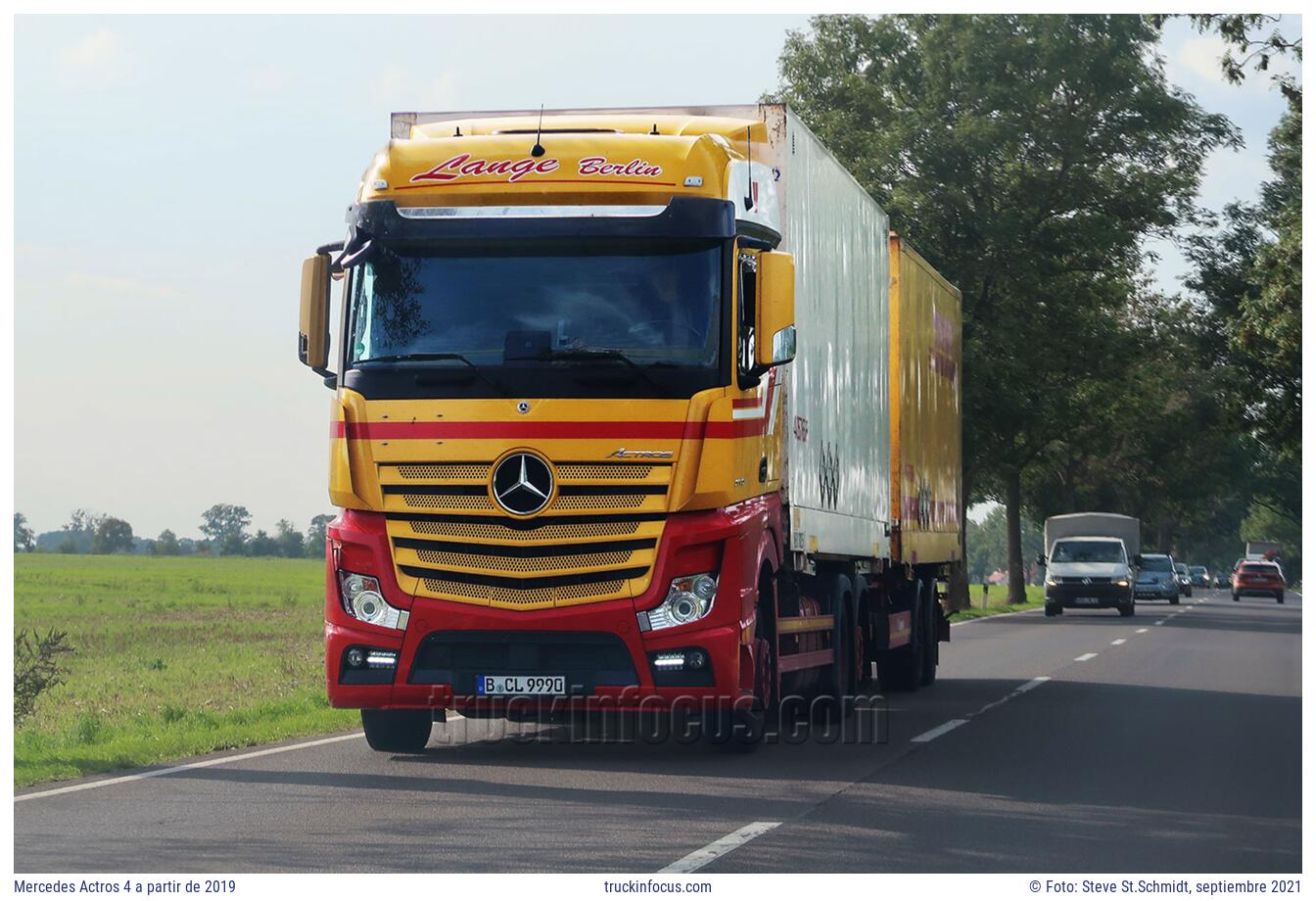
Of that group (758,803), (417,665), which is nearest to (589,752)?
(417,665)

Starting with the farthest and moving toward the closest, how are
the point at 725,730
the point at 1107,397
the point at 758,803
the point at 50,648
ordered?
the point at 1107,397, the point at 50,648, the point at 725,730, the point at 758,803

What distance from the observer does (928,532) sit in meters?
20.2

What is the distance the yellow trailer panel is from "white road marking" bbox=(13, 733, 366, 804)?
20.1 feet

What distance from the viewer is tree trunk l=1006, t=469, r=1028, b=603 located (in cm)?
5988

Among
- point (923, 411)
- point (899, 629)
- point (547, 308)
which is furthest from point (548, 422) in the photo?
point (923, 411)

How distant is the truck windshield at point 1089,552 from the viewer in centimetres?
4934

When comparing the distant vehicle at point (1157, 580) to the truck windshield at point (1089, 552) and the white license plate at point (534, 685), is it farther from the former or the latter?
the white license plate at point (534, 685)

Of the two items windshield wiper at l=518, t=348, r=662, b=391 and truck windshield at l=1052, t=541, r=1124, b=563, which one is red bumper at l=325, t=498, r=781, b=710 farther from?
truck windshield at l=1052, t=541, r=1124, b=563

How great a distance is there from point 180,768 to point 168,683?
37.9 ft

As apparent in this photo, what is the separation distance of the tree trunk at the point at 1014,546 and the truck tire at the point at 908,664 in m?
39.7

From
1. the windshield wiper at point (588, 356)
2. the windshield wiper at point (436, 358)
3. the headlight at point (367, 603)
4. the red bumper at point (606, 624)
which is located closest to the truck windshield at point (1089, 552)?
the red bumper at point (606, 624)
